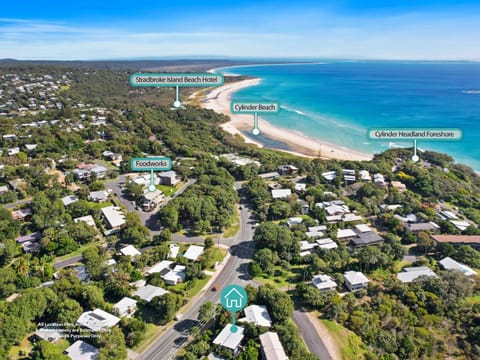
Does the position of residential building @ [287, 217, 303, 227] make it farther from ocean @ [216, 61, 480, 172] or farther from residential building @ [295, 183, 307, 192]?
ocean @ [216, 61, 480, 172]

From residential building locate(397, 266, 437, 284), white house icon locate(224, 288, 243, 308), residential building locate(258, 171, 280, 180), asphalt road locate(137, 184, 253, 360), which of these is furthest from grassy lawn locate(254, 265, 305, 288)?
residential building locate(258, 171, 280, 180)

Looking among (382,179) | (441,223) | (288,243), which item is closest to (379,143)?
(382,179)

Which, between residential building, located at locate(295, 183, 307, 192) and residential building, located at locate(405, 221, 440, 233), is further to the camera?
residential building, located at locate(295, 183, 307, 192)

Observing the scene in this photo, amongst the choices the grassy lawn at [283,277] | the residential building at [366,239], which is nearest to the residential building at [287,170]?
the residential building at [366,239]

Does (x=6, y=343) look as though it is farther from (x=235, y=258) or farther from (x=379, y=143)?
(x=379, y=143)

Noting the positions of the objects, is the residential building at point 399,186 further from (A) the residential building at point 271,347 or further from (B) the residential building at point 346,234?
(A) the residential building at point 271,347

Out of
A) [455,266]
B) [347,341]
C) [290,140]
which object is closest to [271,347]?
[347,341]
